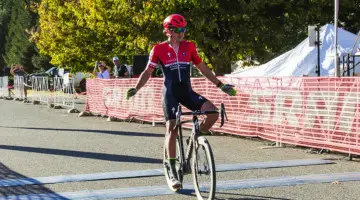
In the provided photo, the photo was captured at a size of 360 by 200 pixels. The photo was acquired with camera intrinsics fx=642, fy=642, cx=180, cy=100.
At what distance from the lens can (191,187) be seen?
742 centimetres

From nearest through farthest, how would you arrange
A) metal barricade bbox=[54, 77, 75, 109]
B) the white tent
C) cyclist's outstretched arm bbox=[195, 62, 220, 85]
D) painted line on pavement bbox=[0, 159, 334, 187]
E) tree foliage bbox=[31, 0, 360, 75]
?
cyclist's outstretched arm bbox=[195, 62, 220, 85] → painted line on pavement bbox=[0, 159, 334, 187] → the white tent → metal barricade bbox=[54, 77, 75, 109] → tree foliage bbox=[31, 0, 360, 75]

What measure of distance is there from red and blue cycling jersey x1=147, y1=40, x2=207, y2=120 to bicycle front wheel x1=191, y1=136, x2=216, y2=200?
0.55 m

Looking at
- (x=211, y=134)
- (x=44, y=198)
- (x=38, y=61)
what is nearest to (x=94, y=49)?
(x=211, y=134)

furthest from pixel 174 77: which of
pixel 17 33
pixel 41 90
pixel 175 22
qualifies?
pixel 17 33

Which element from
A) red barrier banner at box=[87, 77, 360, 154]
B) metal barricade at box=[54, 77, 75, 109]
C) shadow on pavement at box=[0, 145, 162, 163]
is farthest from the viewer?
metal barricade at box=[54, 77, 75, 109]

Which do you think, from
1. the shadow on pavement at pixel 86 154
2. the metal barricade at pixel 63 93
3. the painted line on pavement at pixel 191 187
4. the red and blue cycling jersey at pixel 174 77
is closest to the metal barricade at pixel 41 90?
the metal barricade at pixel 63 93

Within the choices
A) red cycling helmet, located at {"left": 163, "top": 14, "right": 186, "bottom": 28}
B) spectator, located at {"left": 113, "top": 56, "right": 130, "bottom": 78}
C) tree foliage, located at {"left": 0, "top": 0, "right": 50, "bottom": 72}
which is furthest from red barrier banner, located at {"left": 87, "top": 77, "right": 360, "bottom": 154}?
tree foliage, located at {"left": 0, "top": 0, "right": 50, "bottom": 72}

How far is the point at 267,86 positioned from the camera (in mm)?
12406

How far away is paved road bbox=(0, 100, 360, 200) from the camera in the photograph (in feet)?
23.6

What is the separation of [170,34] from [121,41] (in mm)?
28296

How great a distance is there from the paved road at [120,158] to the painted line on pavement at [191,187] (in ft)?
0.58

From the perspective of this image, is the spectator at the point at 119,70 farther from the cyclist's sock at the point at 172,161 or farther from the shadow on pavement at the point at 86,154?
the cyclist's sock at the point at 172,161

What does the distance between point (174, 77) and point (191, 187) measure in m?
1.40

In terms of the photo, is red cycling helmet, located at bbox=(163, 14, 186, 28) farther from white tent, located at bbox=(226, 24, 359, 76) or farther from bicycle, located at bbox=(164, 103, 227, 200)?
white tent, located at bbox=(226, 24, 359, 76)
